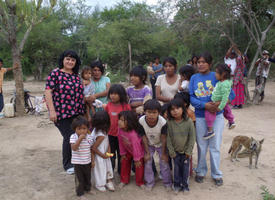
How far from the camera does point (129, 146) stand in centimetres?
305

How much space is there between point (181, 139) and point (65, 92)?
1.60 metres

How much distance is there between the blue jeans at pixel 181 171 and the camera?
2971mm

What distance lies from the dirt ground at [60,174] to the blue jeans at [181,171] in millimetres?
123

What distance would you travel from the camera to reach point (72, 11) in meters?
27.5

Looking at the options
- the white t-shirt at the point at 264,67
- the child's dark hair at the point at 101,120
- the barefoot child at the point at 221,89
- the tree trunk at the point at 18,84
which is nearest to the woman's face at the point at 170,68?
the barefoot child at the point at 221,89

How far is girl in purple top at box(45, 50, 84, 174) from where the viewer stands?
3148mm

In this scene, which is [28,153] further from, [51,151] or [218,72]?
[218,72]

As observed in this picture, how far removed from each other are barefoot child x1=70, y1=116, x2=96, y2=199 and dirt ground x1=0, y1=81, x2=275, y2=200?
22cm

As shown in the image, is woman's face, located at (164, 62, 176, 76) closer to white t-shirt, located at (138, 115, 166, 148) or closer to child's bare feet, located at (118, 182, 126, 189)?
white t-shirt, located at (138, 115, 166, 148)

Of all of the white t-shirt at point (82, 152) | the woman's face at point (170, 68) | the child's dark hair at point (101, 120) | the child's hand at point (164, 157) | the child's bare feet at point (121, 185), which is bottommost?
the child's bare feet at point (121, 185)

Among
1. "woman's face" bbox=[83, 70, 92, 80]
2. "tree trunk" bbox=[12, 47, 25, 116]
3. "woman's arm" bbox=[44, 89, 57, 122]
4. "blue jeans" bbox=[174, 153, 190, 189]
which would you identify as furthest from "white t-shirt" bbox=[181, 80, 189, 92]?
"tree trunk" bbox=[12, 47, 25, 116]

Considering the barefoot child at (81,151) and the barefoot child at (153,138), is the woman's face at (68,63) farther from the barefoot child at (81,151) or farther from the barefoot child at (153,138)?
the barefoot child at (153,138)

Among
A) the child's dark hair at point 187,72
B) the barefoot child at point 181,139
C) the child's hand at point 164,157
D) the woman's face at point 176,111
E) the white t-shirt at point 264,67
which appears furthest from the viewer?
the white t-shirt at point 264,67

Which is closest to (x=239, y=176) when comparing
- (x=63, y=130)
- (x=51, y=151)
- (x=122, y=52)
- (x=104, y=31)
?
(x=63, y=130)
